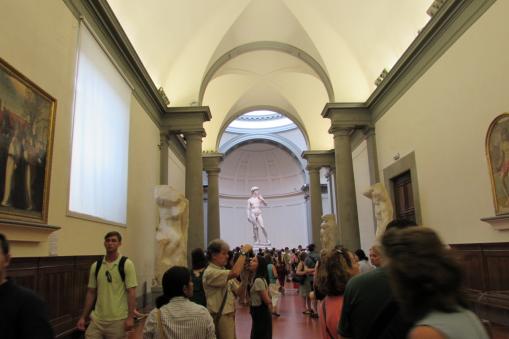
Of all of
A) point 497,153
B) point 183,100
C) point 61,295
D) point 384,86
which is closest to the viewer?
point 61,295

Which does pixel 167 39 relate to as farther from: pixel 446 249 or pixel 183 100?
pixel 446 249

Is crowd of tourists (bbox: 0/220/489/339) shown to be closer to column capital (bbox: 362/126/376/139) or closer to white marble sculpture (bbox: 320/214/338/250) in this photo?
column capital (bbox: 362/126/376/139)

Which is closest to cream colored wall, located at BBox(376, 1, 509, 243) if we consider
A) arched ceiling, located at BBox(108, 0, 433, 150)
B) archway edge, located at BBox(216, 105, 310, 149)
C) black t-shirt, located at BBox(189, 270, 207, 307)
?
arched ceiling, located at BBox(108, 0, 433, 150)

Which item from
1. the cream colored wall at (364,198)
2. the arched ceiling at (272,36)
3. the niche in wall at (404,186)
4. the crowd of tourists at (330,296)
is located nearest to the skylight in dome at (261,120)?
the arched ceiling at (272,36)

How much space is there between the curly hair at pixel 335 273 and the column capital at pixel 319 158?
16.1 m

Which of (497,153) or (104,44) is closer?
(497,153)

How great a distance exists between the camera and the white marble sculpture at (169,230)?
9219 millimetres

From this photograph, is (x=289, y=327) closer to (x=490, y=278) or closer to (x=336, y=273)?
(x=490, y=278)

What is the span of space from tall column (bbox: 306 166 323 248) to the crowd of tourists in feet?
43.2

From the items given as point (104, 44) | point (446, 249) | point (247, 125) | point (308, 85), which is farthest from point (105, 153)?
point (247, 125)

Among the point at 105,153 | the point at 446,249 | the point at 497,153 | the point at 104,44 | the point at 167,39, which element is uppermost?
the point at 167,39

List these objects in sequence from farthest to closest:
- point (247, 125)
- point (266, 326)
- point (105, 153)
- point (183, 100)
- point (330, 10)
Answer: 1. point (247, 125)
2. point (183, 100)
3. point (330, 10)
4. point (105, 153)
5. point (266, 326)

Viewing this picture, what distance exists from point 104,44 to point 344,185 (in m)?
7.60

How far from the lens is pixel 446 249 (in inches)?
56.3
